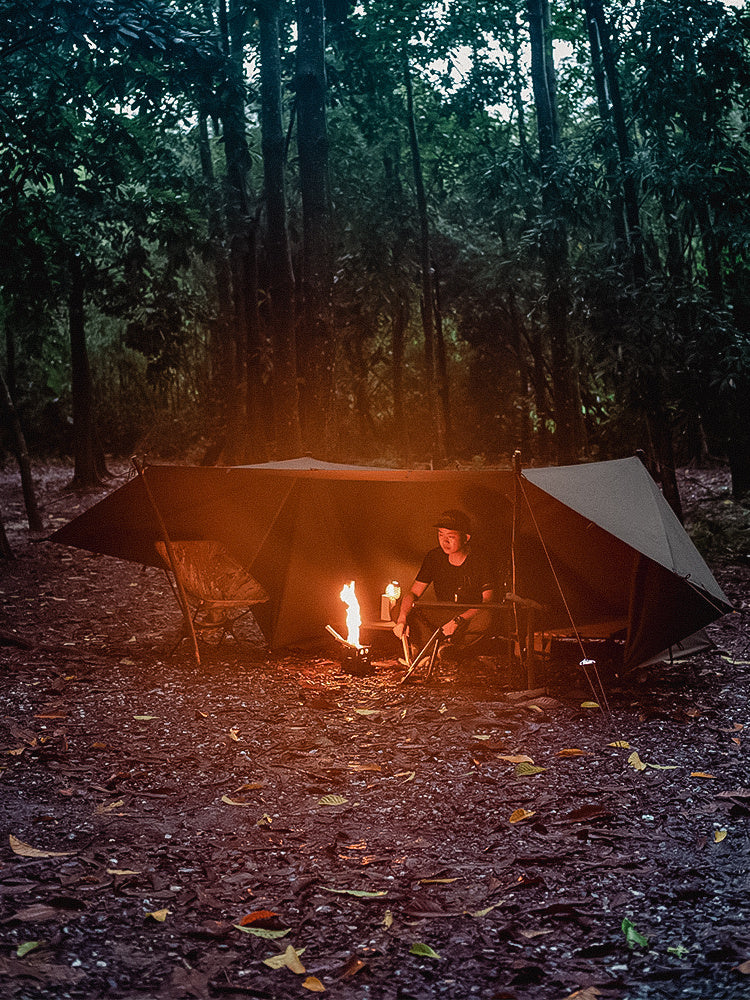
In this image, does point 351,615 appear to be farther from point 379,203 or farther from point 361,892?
Result: point 379,203

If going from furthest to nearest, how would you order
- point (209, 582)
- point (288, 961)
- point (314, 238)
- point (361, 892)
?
point (314, 238) < point (209, 582) < point (361, 892) < point (288, 961)

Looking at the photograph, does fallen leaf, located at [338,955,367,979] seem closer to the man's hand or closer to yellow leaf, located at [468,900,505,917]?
yellow leaf, located at [468,900,505,917]

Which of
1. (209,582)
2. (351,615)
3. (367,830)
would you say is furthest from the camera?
(209,582)

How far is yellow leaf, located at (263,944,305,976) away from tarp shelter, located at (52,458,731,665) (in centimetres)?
330

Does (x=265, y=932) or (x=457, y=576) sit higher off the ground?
(x=457, y=576)

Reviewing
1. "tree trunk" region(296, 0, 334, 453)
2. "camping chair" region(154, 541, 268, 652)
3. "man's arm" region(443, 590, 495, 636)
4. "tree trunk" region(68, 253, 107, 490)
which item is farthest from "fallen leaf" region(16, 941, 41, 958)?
"tree trunk" region(68, 253, 107, 490)

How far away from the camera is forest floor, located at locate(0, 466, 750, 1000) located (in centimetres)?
302

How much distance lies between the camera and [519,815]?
4.25 meters

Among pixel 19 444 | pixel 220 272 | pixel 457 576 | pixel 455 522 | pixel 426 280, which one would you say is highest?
pixel 220 272

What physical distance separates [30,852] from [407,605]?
368 cm

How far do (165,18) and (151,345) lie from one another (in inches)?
281

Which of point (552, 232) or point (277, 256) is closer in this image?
point (277, 256)

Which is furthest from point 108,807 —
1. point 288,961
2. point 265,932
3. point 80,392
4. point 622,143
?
point 80,392

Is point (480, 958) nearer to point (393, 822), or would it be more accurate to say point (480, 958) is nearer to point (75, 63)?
point (393, 822)
